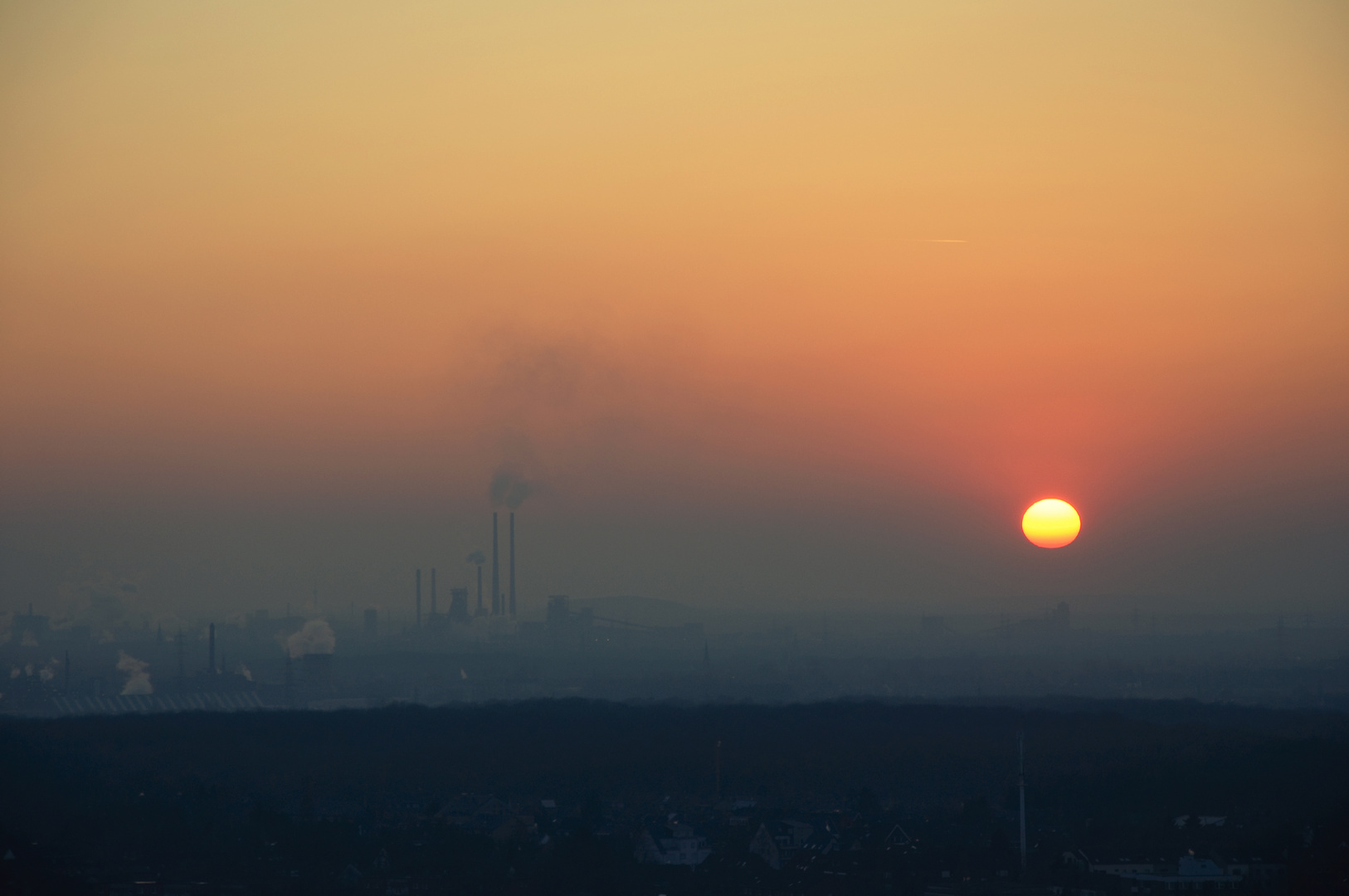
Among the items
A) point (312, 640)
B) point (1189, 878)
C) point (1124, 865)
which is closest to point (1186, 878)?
point (1189, 878)

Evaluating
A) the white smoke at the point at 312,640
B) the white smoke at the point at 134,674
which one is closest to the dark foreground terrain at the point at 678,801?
the white smoke at the point at 134,674

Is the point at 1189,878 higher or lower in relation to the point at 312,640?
lower

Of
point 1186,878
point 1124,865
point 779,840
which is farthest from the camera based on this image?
point 779,840

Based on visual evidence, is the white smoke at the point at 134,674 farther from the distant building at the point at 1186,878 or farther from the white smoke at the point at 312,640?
the distant building at the point at 1186,878

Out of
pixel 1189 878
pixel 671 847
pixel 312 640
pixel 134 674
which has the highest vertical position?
pixel 312 640

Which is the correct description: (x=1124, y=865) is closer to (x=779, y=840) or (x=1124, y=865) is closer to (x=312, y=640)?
(x=779, y=840)
